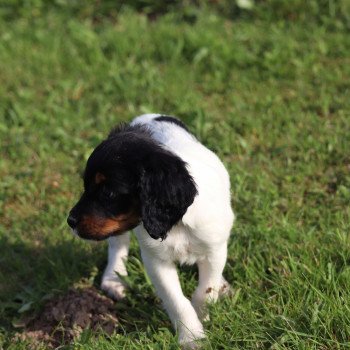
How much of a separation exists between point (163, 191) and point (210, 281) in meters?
0.79

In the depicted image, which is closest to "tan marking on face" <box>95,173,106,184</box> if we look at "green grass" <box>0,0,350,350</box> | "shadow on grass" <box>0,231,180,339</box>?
"green grass" <box>0,0,350,350</box>

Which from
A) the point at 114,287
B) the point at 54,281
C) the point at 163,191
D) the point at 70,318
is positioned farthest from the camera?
the point at 54,281

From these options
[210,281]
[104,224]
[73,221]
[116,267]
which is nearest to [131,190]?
[104,224]

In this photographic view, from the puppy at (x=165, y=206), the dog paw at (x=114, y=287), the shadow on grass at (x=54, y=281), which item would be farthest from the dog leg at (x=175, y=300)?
the dog paw at (x=114, y=287)

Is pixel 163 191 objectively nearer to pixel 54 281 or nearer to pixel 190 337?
pixel 190 337

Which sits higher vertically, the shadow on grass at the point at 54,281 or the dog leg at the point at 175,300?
the dog leg at the point at 175,300

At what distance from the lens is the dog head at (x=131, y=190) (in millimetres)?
3318

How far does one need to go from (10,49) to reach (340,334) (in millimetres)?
5367

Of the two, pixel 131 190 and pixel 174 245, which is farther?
pixel 174 245

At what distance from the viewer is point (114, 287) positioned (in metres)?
4.36

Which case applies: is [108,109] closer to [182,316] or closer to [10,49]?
[10,49]

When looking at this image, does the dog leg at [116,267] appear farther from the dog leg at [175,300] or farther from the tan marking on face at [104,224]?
the tan marking on face at [104,224]

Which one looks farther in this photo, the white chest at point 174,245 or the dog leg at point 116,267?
the dog leg at point 116,267

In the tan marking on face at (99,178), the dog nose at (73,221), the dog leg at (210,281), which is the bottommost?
the dog leg at (210,281)
